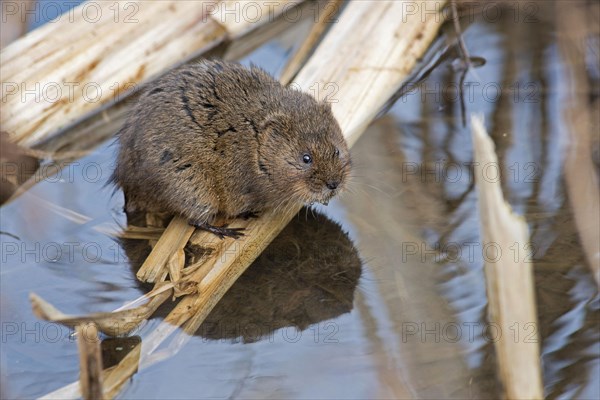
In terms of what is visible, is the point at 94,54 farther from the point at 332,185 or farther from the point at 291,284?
the point at 291,284

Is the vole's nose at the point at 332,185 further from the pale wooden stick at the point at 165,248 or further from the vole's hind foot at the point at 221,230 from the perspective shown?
the pale wooden stick at the point at 165,248

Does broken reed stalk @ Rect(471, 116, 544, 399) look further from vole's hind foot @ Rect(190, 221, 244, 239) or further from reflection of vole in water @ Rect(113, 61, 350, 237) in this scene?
vole's hind foot @ Rect(190, 221, 244, 239)

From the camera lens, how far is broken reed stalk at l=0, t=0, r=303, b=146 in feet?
17.6

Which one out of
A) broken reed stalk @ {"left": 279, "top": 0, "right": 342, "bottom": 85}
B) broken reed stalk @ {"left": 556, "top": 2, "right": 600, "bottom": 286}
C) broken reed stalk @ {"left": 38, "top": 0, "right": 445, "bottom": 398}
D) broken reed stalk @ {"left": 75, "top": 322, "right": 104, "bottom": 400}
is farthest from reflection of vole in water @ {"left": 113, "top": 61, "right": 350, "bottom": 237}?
broken reed stalk @ {"left": 75, "top": 322, "right": 104, "bottom": 400}

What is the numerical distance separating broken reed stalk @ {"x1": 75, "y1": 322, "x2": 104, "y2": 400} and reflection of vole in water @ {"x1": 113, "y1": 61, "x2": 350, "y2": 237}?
162 cm

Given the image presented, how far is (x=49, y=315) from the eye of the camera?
9.44ft

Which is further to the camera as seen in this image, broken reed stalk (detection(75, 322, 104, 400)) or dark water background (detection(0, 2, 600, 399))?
dark water background (detection(0, 2, 600, 399))

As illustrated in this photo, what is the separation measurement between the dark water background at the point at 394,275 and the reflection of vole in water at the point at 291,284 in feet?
0.05

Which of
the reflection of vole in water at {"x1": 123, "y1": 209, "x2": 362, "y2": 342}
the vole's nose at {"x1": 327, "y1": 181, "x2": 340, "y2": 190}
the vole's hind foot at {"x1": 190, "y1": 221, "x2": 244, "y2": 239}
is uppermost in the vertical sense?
the vole's nose at {"x1": 327, "y1": 181, "x2": 340, "y2": 190}

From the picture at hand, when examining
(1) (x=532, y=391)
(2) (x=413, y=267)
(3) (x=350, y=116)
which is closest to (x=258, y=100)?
(3) (x=350, y=116)

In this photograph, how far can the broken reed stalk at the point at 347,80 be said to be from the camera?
427 cm

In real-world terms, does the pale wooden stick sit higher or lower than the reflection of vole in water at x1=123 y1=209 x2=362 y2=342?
higher

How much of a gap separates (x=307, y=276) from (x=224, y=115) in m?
1.00

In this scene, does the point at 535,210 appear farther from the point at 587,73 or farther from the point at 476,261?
the point at 587,73
